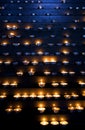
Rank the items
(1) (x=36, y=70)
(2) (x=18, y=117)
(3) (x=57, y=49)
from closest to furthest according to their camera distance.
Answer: (2) (x=18, y=117) → (1) (x=36, y=70) → (3) (x=57, y=49)

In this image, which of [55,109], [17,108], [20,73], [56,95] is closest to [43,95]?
[56,95]

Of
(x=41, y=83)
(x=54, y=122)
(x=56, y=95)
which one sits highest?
(x=41, y=83)

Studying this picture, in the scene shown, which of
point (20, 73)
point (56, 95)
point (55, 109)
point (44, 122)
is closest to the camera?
point (44, 122)

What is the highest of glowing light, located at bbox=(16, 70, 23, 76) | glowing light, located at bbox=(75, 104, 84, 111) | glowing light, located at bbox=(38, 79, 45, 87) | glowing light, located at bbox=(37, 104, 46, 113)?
glowing light, located at bbox=(16, 70, 23, 76)

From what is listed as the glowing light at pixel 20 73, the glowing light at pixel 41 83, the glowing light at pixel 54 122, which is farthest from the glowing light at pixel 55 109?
the glowing light at pixel 20 73

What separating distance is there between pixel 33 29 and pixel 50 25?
1.45ft

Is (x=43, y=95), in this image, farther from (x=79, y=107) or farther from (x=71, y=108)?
(x=79, y=107)

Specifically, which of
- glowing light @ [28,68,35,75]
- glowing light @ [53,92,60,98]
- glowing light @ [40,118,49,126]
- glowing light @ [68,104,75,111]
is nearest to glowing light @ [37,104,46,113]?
glowing light @ [40,118,49,126]

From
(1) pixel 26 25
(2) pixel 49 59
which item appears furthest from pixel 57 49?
(1) pixel 26 25

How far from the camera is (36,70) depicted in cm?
505

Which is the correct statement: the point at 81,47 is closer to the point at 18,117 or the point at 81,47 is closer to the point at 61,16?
the point at 61,16

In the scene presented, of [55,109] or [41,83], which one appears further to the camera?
[41,83]

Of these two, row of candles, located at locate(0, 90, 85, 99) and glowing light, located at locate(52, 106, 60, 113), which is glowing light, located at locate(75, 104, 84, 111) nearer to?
row of candles, located at locate(0, 90, 85, 99)

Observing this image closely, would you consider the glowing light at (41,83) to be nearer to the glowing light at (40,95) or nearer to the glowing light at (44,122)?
the glowing light at (40,95)
